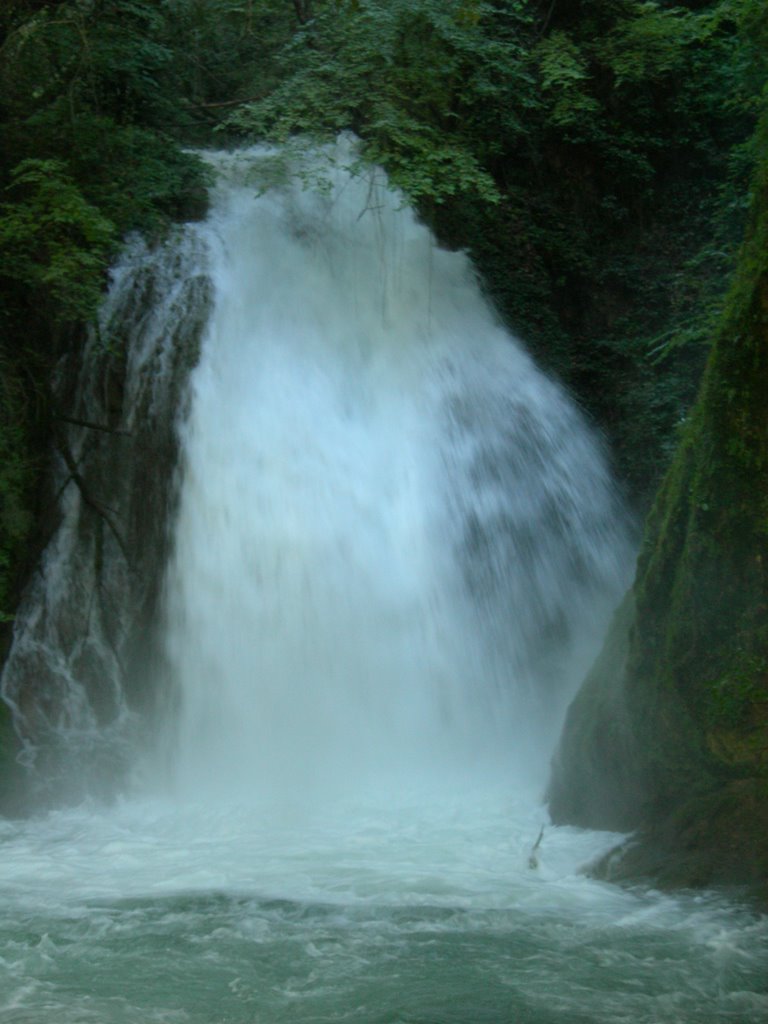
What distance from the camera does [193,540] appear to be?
10188 mm

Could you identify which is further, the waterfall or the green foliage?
the waterfall

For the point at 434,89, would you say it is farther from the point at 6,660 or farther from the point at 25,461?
the point at 6,660

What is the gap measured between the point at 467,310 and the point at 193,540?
4573 mm

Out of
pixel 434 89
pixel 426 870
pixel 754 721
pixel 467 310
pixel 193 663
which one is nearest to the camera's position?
pixel 754 721

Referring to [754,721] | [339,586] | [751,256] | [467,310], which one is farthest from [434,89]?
[754,721]

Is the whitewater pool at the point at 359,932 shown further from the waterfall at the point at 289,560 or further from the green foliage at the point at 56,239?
the green foliage at the point at 56,239

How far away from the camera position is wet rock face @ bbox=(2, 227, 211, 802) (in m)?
9.87

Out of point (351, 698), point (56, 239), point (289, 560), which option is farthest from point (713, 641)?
point (56, 239)

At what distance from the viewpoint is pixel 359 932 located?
592 cm

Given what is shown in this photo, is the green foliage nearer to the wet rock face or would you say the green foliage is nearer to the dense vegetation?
the dense vegetation

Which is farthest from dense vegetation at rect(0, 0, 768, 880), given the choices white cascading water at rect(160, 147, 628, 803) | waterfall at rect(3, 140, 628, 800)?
white cascading water at rect(160, 147, 628, 803)

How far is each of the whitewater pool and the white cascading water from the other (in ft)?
4.71

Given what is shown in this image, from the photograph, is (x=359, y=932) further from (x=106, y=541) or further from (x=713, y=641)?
(x=106, y=541)

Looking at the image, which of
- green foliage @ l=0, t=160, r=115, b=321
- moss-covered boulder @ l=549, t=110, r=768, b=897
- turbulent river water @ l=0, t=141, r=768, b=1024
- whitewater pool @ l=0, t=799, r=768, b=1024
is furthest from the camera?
green foliage @ l=0, t=160, r=115, b=321
